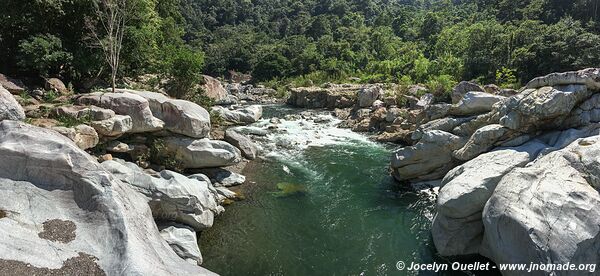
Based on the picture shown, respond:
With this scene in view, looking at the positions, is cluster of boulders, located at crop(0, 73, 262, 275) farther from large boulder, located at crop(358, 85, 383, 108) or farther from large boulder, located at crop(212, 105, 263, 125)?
large boulder, located at crop(358, 85, 383, 108)

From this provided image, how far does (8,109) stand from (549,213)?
59.5ft

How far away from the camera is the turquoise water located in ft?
43.4

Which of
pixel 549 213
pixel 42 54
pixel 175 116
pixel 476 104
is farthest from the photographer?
pixel 476 104

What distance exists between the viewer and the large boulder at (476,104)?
20312 mm

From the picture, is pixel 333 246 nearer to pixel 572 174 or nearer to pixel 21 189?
pixel 572 174

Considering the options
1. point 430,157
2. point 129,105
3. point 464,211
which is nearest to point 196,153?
point 129,105

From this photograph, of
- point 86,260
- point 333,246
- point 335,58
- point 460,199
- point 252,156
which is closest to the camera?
point 86,260

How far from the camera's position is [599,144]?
12695mm

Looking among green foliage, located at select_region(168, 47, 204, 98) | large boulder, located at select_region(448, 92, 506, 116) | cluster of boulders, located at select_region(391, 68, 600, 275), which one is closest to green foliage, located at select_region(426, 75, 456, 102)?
large boulder, located at select_region(448, 92, 506, 116)

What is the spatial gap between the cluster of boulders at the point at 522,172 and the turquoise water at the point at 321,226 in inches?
68.7

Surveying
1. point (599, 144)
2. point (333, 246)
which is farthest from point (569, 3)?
point (333, 246)

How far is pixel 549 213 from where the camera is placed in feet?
35.3

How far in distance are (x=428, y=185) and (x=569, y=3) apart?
2638 inches

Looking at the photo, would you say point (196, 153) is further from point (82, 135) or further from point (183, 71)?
point (183, 71)
